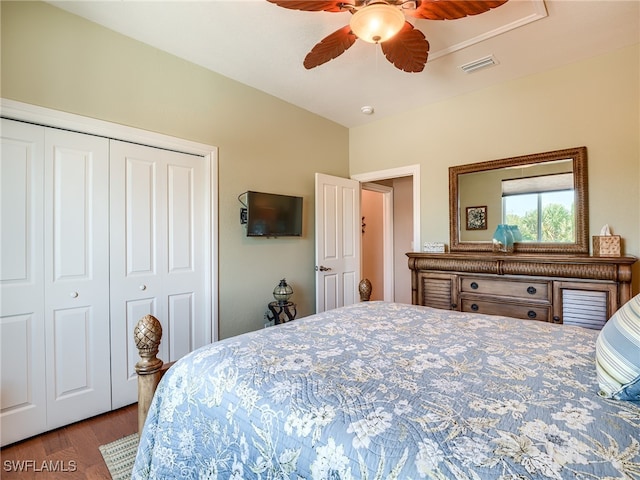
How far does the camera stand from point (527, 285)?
2.66m

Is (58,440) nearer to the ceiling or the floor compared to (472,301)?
nearer to the floor

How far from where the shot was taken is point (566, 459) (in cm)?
65

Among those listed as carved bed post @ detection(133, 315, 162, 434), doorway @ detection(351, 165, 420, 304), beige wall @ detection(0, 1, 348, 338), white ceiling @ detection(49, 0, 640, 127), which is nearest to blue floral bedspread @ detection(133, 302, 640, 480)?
carved bed post @ detection(133, 315, 162, 434)

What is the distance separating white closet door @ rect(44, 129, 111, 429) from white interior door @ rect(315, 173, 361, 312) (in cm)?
202

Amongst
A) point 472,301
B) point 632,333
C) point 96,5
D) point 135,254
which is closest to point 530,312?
point 472,301

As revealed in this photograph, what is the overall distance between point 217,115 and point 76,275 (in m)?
1.73

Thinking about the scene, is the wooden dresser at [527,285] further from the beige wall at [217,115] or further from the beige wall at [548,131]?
the beige wall at [217,115]

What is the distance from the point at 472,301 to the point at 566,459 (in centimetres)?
246

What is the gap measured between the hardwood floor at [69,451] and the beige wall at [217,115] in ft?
3.46

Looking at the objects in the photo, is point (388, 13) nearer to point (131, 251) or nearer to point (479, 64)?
point (479, 64)

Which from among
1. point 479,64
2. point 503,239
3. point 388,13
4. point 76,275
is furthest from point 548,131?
point 76,275

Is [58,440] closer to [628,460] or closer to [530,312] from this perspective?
→ [628,460]

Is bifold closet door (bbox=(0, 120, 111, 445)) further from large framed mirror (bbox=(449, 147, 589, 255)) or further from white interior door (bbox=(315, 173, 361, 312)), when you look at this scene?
large framed mirror (bbox=(449, 147, 589, 255))

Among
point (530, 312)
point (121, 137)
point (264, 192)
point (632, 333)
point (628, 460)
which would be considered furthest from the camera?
point (264, 192)
